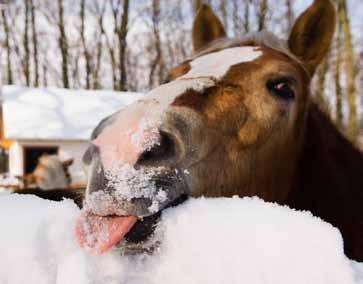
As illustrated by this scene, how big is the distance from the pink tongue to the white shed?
17.7m

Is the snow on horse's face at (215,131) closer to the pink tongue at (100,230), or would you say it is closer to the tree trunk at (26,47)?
the pink tongue at (100,230)

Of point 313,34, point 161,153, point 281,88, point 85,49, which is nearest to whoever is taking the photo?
point 161,153

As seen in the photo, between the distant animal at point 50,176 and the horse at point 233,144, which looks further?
the distant animal at point 50,176

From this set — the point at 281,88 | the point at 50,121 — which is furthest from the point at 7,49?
the point at 281,88

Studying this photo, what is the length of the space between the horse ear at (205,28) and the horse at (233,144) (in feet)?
2.29

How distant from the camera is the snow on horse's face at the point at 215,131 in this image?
1423 millimetres

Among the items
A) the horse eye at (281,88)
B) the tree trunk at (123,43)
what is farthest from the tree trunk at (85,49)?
the horse eye at (281,88)

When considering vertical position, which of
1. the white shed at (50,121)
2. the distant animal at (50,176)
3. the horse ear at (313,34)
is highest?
the horse ear at (313,34)

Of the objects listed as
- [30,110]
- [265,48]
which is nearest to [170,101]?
[265,48]

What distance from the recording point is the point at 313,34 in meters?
2.85

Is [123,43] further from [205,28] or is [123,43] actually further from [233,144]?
[233,144]

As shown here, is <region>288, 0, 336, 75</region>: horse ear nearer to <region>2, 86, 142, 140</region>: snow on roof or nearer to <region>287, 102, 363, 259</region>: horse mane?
<region>287, 102, 363, 259</region>: horse mane

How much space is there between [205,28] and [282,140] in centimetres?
147

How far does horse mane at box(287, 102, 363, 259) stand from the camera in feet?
7.89
